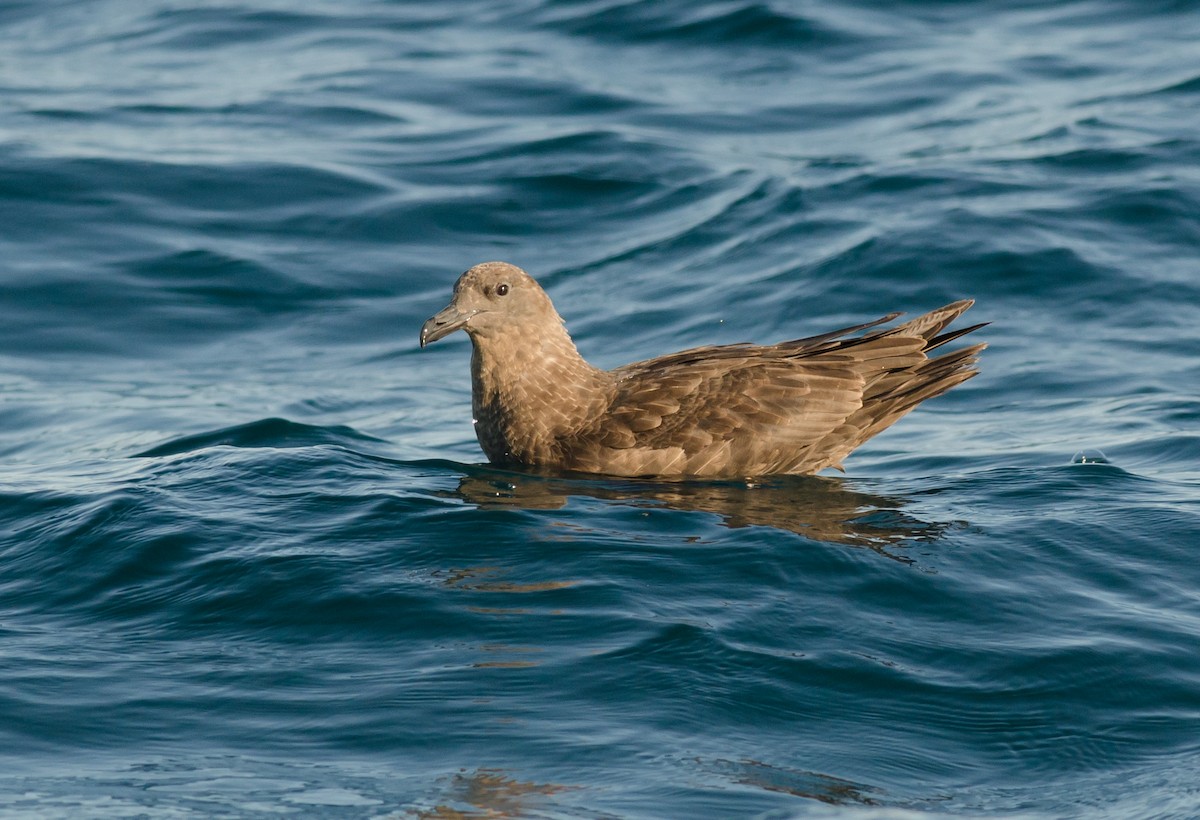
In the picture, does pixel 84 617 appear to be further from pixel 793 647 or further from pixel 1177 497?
pixel 1177 497

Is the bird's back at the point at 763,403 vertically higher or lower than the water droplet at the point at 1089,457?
higher

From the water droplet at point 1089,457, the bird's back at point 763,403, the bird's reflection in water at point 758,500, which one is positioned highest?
the bird's back at point 763,403

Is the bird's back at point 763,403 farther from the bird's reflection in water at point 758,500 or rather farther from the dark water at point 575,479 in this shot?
the dark water at point 575,479

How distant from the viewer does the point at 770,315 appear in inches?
446

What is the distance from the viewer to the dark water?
4941 mm

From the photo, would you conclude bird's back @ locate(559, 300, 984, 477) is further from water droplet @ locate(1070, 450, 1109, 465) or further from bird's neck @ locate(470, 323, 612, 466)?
water droplet @ locate(1070, 450, 1109, 465)

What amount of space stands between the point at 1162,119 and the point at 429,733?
11.2m

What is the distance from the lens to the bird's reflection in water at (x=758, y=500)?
652cm

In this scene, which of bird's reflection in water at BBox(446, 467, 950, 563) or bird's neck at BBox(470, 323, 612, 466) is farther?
bird's neck at BBox(470, 323, 612, 466)

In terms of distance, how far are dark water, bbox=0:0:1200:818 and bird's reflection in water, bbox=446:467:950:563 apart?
1.4 inches

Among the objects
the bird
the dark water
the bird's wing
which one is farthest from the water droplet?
the bird's wing

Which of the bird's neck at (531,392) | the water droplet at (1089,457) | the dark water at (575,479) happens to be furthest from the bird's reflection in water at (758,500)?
the water droplet at (1089,457)

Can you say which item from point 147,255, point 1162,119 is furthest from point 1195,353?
point 147,255

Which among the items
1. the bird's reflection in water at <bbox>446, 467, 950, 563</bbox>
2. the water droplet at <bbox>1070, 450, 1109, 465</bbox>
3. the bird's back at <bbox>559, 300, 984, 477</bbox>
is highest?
the bird's back at <bbox>559, 300, 984, 477</bbox>
